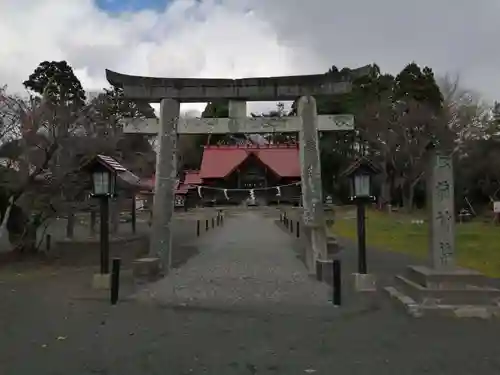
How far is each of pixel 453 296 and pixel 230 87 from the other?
8912 millimetres

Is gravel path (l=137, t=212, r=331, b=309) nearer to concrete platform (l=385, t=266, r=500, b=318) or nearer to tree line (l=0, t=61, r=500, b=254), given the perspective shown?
concrete platform (l=385, t=266, r=500, b=318)

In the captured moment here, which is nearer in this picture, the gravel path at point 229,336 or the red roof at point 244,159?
the gravel path at point 229,336

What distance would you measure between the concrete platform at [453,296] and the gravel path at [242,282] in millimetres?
1762

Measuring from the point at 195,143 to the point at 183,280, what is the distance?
188 ft

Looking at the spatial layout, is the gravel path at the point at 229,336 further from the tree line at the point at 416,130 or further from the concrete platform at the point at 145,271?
the tree line at the point at 416,130

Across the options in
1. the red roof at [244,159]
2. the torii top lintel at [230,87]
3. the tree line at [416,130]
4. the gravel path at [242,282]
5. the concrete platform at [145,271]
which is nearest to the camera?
the gravel path at [242,282]

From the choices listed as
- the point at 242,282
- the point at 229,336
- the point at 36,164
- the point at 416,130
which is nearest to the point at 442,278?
the point at 229,336

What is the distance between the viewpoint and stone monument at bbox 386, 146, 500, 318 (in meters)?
9.14

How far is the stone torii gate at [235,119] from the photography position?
15203 mm

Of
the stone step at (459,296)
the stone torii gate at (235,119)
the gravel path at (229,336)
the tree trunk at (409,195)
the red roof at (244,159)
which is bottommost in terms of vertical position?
the gravel path at (229,336)

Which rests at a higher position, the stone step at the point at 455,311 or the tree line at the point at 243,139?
the tree line at the point at 243,139

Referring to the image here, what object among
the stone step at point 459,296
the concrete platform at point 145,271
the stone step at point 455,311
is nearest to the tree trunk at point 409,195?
the concrete platform at point 145,271

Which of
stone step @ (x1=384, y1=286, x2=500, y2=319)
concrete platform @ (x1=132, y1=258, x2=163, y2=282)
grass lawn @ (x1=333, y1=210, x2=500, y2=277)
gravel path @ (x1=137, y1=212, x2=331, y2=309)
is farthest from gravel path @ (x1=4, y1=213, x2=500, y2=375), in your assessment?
grass lawn @ (x1=333, y1=210, x2=500, y2=277)

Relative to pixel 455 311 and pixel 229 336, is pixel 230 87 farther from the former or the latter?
pixel 229 336
